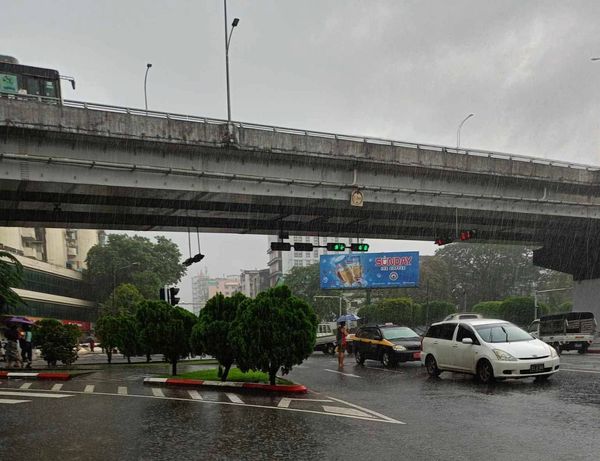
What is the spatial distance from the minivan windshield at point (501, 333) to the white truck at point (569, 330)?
1486cm

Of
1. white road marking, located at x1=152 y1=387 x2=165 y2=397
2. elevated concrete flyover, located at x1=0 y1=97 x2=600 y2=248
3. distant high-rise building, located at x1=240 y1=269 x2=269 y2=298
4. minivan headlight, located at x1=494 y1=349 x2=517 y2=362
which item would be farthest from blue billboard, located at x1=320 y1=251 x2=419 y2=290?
distant high-rise building, located at x1=240 y1=269 x2=269 y2=298

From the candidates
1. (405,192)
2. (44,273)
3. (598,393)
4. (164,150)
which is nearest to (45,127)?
(164,150)

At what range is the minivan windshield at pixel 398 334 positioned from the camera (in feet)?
72.1

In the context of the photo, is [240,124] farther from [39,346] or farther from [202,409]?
[202,409]

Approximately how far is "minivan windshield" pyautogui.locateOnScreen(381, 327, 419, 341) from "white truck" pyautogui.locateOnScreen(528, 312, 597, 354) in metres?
10.2

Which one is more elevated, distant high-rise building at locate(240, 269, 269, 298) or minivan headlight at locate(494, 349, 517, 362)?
minivan headlight at locate(494, 349, 517, 362)

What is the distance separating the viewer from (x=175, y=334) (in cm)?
1792

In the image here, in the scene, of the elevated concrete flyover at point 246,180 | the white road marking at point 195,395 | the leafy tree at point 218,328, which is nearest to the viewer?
the white road marking at point 195,395

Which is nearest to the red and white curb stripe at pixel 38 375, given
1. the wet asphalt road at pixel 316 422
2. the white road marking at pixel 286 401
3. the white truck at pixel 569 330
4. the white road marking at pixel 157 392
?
the wet asphalt road at pixel 316 422

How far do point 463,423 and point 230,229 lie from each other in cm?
2220

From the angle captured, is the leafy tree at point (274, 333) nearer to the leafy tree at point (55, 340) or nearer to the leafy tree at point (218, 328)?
the leafy tree at point (218, 328)

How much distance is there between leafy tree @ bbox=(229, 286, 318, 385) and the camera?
43.7 feet

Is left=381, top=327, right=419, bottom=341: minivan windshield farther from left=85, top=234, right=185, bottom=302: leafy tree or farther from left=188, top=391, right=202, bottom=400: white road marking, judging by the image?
left=85, top=234, right=185, bottom=302: leafy tree

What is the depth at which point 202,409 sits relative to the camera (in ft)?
35.8
